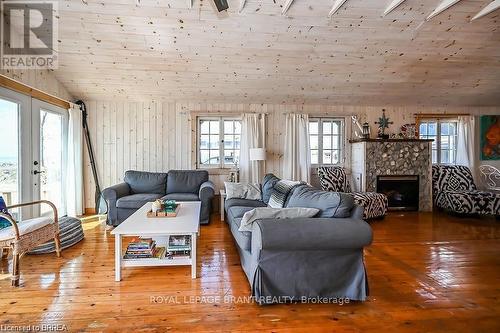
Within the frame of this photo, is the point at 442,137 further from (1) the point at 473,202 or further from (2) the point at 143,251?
(2) the point at 143,251

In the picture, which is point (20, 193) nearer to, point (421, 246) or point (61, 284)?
point (61, 284)

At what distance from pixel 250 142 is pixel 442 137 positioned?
4117 millimetres

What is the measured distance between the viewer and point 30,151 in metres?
3.91

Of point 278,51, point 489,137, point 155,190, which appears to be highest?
point 278,51

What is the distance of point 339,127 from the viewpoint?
19.2ft

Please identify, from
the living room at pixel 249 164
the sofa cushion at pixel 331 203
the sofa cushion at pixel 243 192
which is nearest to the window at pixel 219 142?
the living room at pixel 249 164

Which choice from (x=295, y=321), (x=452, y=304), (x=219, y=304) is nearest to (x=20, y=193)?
(x=219, y=304)

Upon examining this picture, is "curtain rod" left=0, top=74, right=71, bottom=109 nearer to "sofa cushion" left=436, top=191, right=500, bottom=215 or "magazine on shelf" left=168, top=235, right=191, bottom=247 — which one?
"magazine on shelf" left=168, top=235, right=191, bottom=247

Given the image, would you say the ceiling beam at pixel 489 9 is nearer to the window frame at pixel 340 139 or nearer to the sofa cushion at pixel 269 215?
the window frame at pixel 340 139

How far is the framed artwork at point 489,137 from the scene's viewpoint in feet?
19.3

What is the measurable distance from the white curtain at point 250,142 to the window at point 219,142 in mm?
177

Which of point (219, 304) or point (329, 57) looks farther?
point (329, 57)

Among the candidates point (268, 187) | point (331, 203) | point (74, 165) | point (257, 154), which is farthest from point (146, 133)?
point (331, 203)

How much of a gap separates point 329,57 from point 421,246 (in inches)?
112
